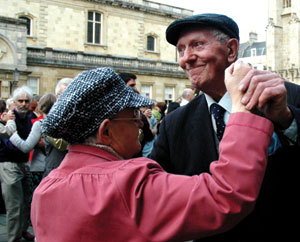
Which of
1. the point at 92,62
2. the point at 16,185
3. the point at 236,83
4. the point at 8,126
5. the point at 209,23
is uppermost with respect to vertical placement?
the point at 92,62

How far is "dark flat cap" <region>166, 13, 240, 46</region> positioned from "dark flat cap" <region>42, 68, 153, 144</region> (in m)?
0.73

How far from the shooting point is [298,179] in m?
1.81

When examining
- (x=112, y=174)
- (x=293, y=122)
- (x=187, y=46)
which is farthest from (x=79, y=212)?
(x=187, y=46)

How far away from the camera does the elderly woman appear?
1.27 metres

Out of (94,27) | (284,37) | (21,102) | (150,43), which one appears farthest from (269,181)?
(284,37)

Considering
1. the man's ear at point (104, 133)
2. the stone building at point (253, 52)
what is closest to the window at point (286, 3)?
the stone building at point (253, 52)

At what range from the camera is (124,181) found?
1385 millimetres

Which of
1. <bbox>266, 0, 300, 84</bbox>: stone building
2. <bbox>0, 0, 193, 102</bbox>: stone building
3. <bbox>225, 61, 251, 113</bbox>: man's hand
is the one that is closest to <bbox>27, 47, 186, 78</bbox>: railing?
<bbox>0, 0, 193, 102</bbox>: stone building

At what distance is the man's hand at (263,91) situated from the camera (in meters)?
1.33

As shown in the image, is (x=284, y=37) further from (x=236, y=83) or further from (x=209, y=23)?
(x=236, y=83)

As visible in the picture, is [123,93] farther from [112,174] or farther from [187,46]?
[187,46]

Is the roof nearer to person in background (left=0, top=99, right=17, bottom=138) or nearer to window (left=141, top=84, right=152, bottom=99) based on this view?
window (left=141, top=84, right=152, bottom=99)

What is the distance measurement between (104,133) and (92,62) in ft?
79.5

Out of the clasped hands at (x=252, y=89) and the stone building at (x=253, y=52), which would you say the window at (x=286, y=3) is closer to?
the stone building at (x=253, y=52)
